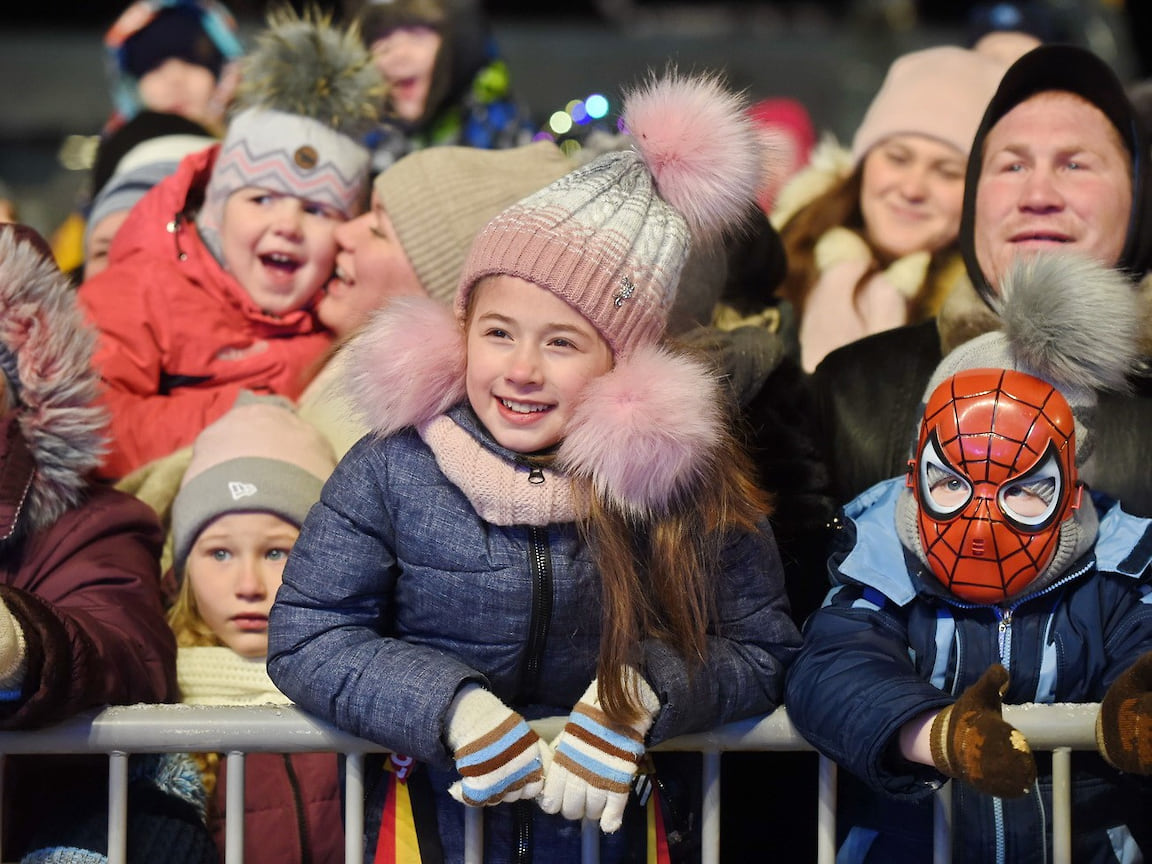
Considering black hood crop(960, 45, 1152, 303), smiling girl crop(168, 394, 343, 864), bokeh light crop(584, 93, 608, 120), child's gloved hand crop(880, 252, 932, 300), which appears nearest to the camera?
smiling girl crop(168, 394, 343, 864)

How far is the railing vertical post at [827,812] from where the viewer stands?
275 cm

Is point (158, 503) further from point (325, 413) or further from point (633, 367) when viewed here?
point (633, 367)

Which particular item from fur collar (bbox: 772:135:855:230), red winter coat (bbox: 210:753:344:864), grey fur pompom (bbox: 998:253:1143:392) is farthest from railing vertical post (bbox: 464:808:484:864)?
fur collar (bbox: 772:135:855:230)

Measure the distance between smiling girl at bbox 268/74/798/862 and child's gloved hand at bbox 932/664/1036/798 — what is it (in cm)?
39

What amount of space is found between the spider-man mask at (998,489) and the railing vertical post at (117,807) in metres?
1.45

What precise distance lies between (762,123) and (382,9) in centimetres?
246

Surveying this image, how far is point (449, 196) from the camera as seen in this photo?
12.5 ft

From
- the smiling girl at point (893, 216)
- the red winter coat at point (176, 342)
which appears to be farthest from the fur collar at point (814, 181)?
the red winter coat at point (176, 342)

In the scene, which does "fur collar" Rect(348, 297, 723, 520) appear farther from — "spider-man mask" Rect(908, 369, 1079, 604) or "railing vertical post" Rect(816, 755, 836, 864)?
"railing vertical post" Rect(816, 755, 836, 864)

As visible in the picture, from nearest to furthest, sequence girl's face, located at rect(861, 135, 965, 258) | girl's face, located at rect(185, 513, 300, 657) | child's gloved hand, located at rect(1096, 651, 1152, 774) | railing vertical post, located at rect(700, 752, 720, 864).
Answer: child's gloved hand, located at rect(1096, 651, 1152, 774) < railing vertical post, located at rect(700, 752, 720, 864) < girl's face, located at rect(185, 513, 300, 657) < girl's face, located at rect(861, 135, 965, 258)

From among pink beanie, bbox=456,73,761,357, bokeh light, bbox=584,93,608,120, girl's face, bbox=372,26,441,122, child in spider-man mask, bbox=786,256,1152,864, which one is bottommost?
child in spider-man mask, bbox=786,256,1152,864

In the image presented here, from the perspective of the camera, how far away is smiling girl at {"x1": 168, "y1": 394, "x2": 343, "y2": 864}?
3.18 metres

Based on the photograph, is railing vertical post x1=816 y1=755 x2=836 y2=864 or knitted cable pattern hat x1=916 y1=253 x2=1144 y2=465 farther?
knitted cable pattern hat x1=916 y1=253 x2=1144 y2=465

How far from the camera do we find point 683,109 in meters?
2.89
